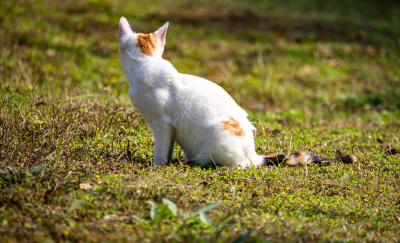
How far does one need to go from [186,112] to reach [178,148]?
97 cm

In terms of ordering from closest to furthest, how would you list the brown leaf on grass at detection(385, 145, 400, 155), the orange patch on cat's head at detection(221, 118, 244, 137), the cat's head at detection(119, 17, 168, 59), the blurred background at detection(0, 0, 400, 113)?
the orange patch on cat's head at detection(221, 118, 244, 137) → the cat's head at detection(119, 17, 168, 59) → the brown leaf on grass at detection(385, 145, 400, 155) → the blurred background at detection(0, 0, 400, 113)

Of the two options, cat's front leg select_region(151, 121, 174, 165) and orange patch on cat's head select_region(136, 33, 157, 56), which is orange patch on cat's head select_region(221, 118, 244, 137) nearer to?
cat's front leg select_region(151, 121, 174, 165)

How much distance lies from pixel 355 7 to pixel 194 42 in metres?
7.35

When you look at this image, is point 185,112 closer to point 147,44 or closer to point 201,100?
point 201,100

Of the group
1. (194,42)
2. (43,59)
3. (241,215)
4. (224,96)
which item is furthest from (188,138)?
(194,42)

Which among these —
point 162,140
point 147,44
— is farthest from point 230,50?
point 162,140

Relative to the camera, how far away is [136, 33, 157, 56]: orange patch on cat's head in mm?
3699

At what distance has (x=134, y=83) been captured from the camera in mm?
3592

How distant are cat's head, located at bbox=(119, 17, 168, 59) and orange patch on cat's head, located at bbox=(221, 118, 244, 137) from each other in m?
0.94

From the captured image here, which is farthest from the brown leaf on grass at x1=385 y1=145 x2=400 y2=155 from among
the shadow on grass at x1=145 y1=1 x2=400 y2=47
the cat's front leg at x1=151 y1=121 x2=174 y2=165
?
the shadow on grass at x1=145 y1=1 x2=400 y2=47

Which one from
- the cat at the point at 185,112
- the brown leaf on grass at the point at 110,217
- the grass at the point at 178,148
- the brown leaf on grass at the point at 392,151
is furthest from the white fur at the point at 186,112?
the brown leaf on grass at the point at 392,151

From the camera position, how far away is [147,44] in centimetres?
371

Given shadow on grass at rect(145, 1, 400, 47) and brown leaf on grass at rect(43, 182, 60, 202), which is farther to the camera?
shadow on grass at rect(145, 1, 400, 47)

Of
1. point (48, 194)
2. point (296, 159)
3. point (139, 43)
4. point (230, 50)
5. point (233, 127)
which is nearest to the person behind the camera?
point (48, 194)
